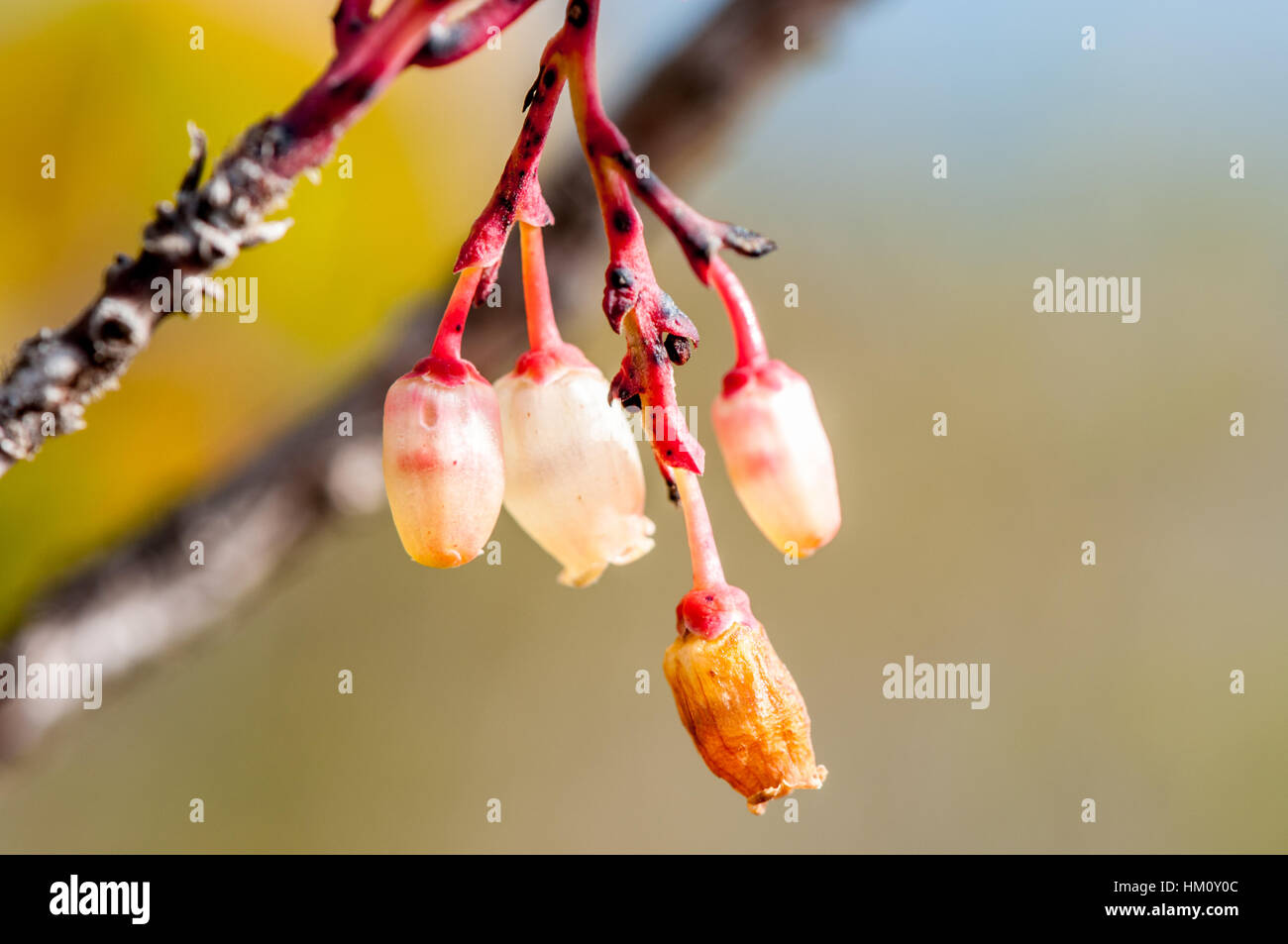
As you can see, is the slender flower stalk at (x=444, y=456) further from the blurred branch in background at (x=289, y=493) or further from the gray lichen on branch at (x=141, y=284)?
the blurred branch in background at (x=289, y=493)

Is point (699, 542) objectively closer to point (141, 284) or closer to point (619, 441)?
point (619, 441)

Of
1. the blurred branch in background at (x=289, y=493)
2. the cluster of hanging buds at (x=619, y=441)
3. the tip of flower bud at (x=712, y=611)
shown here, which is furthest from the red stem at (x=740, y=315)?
the blurred branch in background at (x=289, y=493)

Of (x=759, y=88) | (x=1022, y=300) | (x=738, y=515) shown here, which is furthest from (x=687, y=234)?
(x=1022, y=300)

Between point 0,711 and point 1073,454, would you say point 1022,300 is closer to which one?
point 1073,454

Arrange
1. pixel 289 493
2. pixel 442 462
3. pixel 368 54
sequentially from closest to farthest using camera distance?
pixel 368 54, pixel 442 462, pixel 289 493

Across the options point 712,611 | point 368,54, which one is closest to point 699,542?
point 712,611
